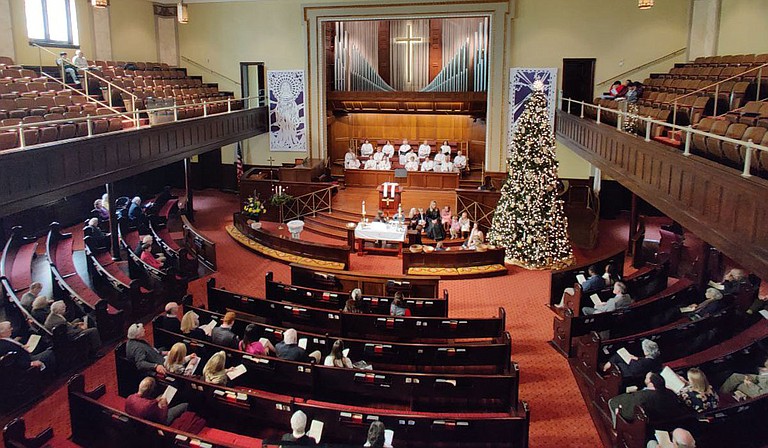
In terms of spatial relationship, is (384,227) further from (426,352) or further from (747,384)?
(747,384)

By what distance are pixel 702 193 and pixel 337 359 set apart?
17.4 ft

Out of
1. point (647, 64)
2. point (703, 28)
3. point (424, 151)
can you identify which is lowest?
point (424, 151)

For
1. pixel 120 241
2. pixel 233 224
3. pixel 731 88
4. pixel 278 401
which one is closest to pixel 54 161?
pixel 120 241

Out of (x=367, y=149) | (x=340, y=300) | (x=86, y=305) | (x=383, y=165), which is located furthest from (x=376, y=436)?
(x=367, y=149)

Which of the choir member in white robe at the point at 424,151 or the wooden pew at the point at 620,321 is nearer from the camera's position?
the wooden pew at the point at 620,321

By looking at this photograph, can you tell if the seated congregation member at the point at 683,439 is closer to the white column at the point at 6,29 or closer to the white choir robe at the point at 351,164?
the white choir robe at the point at 351,164

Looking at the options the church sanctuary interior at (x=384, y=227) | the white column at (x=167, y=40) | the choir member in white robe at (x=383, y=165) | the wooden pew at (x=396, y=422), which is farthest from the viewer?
the white column at (x=167, y=40)

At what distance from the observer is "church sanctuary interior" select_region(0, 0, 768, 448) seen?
682 cm

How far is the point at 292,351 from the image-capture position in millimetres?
7621

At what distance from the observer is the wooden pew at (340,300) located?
32.8ft

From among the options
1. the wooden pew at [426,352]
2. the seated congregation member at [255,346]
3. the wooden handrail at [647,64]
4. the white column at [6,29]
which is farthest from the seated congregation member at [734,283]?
the white column at [6,29]

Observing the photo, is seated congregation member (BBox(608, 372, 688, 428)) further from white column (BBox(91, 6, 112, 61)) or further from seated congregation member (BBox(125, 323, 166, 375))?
white column (BBox(91, 6, 112, 61))

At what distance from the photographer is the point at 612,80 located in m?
19.0

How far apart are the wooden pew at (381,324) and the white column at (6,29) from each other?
11.3 meters
